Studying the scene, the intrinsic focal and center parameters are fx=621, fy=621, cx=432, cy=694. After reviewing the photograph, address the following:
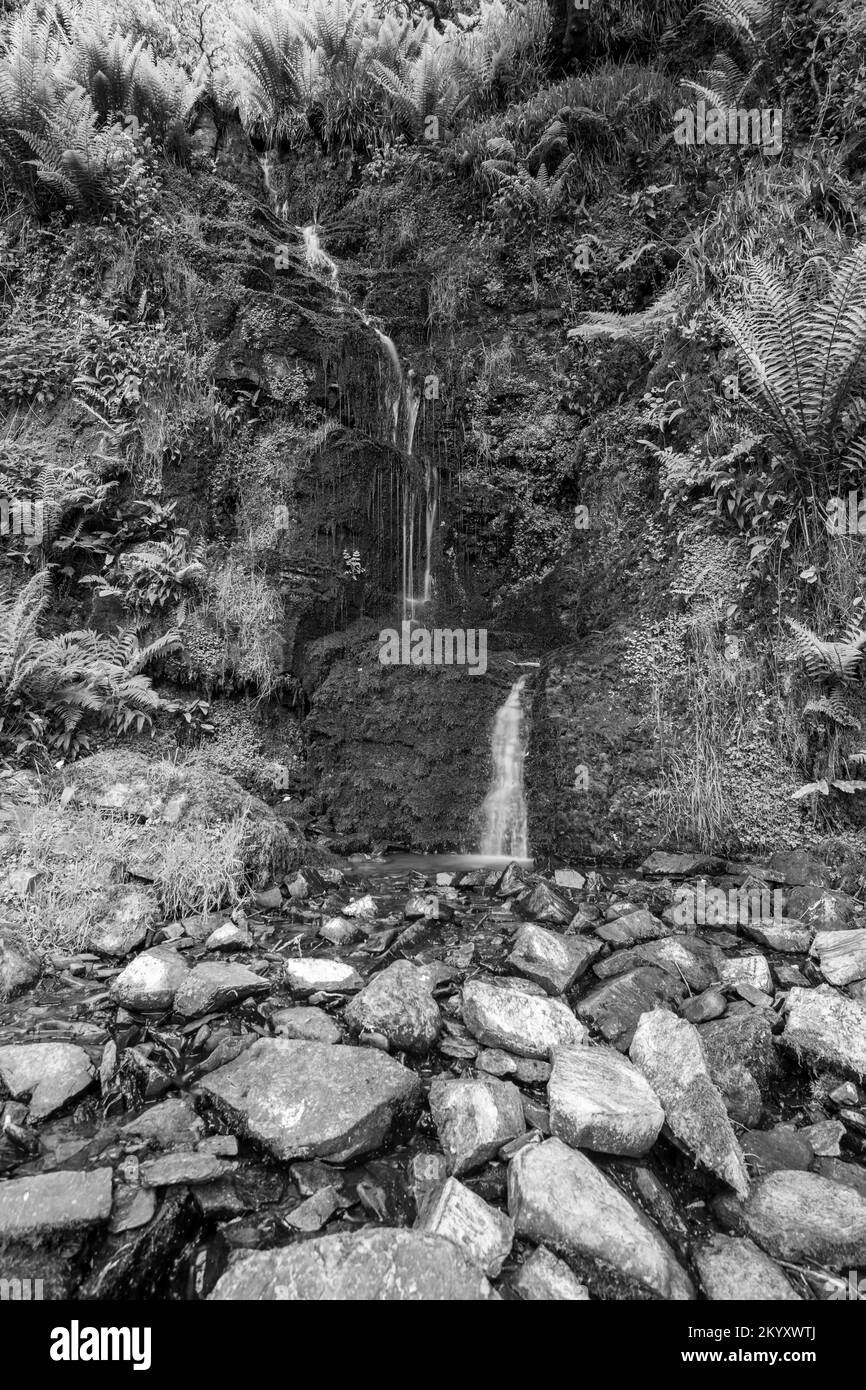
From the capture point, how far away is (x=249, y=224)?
29.9ft

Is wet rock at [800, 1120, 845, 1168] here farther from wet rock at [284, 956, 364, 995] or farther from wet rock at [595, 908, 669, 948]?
wet rock at [284, 956, 364, 995]

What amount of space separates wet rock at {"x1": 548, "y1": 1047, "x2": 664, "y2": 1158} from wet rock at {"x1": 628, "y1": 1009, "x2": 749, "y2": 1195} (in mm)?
76

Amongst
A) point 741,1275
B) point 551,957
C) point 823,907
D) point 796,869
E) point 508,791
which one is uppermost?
point 508,791

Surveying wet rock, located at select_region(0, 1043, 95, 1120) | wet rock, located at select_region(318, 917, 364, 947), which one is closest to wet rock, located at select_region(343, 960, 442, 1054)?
wet rock, located at select_region(318, 917, 364, 947)

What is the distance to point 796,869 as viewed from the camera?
479 centimetres

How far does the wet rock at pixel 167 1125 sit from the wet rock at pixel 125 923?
156 cm

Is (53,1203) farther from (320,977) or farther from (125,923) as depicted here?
(125,923)

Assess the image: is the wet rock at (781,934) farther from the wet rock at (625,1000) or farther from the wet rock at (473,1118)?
the wet rock at (473,1118)

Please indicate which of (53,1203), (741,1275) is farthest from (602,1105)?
(53,1203)

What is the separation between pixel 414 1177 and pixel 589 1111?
716mm

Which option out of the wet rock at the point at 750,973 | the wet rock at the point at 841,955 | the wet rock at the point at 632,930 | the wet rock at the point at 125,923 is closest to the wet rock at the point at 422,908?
the wet rock at the point at 632,930

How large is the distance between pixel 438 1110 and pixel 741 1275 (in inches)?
45.1
